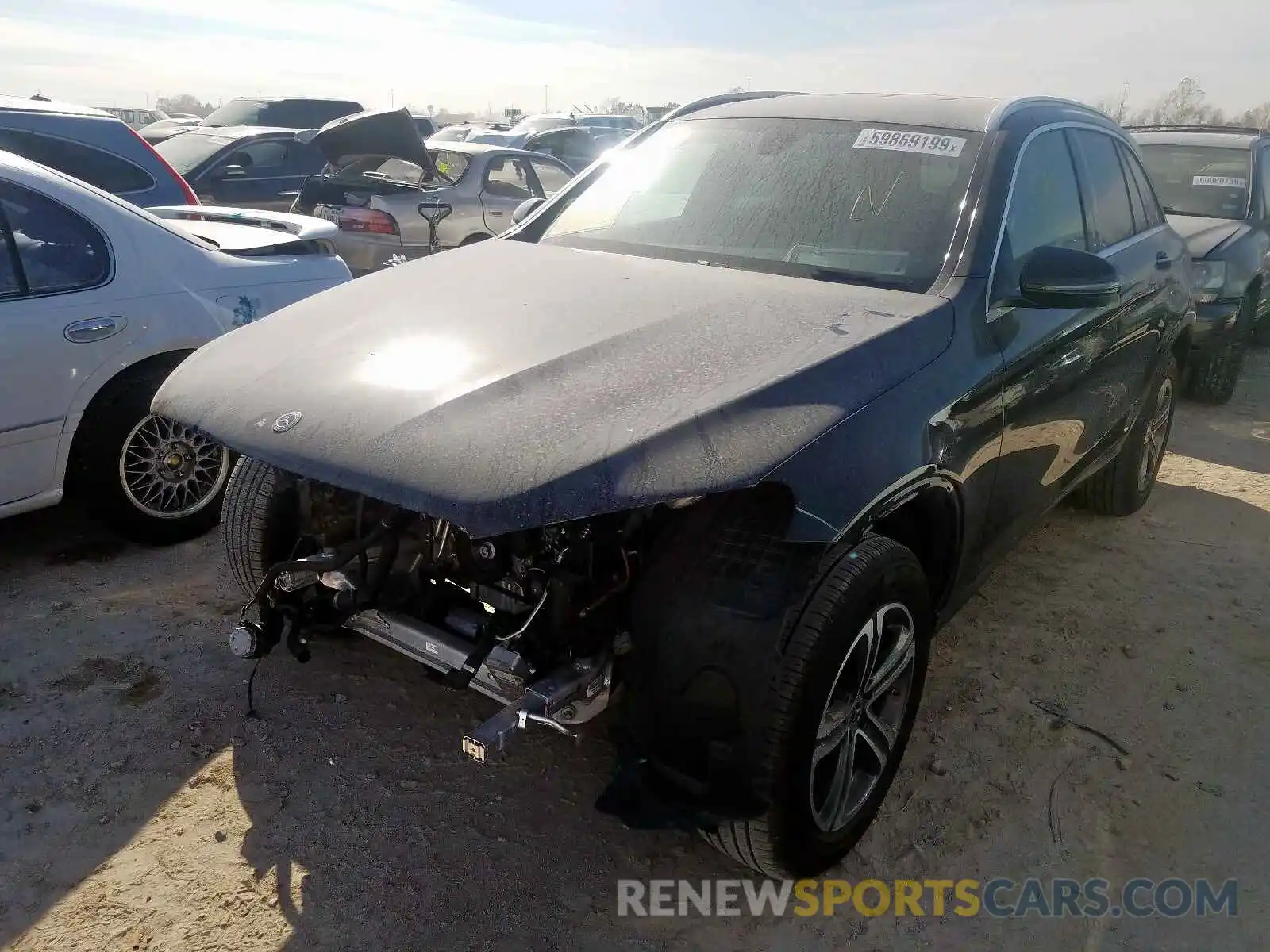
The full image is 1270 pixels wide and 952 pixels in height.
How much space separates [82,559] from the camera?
402 cm

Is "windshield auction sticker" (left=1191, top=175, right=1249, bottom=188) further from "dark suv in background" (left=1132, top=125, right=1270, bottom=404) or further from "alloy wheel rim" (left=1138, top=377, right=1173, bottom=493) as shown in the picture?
"alloy wheel rim" (left=1138, top=377, right=1173, bottom=493)

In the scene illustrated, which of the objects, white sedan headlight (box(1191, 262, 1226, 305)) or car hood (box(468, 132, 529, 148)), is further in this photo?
car hood (box(468, 132, 529, 148))

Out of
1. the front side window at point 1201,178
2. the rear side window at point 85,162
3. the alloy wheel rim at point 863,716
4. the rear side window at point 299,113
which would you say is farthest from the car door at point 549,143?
the alloy wheel rim at point 863,716

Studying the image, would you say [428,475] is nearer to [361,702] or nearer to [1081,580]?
[361,702]

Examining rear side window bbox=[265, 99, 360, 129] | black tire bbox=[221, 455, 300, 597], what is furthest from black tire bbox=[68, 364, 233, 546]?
rear side window bbox=[265, 99, 360, 129]

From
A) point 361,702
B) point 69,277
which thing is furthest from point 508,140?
point 361,702

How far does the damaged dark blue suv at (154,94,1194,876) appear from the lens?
212 centimetres

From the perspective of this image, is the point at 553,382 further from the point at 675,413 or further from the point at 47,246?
the point at 47,246

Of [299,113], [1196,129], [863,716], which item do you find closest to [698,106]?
[863,716]

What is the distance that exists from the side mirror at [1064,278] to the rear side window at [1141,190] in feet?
5.58

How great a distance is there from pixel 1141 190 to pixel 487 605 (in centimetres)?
371

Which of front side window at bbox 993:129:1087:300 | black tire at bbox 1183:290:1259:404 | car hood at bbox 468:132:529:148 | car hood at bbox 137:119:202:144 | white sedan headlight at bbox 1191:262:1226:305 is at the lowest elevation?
black tire at bbox 1183:290:1259:404

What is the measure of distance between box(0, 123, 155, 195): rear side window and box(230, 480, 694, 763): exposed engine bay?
14.0 ft

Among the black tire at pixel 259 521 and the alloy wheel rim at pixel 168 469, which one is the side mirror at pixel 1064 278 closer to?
the black tire at pixel 259 521
